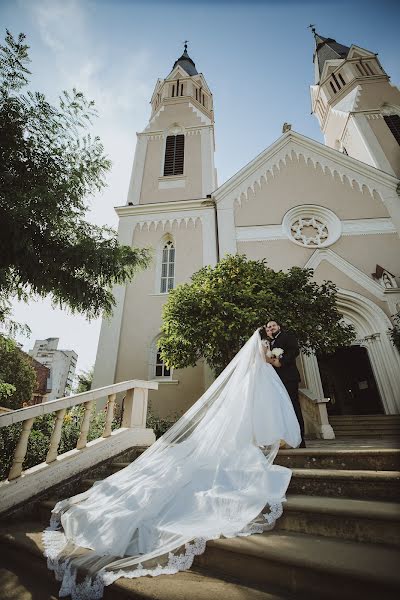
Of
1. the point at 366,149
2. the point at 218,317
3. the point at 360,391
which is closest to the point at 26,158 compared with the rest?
the point at 218,317

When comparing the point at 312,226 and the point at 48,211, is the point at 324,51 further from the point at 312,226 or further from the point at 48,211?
the point at 48,211

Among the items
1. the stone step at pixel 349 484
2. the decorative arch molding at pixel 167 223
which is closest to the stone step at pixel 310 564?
the stone step at pixel 349 484

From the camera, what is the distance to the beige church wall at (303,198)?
12859mm

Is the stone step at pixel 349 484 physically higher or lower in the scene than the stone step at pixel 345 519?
higher

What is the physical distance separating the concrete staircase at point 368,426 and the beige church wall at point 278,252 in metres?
6.04

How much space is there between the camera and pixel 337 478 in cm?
281

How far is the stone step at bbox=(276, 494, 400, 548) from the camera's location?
2139mm

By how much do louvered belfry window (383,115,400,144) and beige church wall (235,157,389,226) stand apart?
713cm

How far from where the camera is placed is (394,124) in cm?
1745

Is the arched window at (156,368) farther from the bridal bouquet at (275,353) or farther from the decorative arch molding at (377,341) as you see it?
the decorative arch molding at (377,341)

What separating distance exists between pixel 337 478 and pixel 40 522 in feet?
11.7

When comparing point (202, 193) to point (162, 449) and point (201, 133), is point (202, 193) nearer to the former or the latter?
point (201, 133)

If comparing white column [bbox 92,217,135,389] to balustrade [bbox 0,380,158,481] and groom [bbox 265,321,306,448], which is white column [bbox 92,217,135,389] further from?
groom [bbox 265,321,306,448]

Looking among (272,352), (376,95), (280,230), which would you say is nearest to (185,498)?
(272,352)
